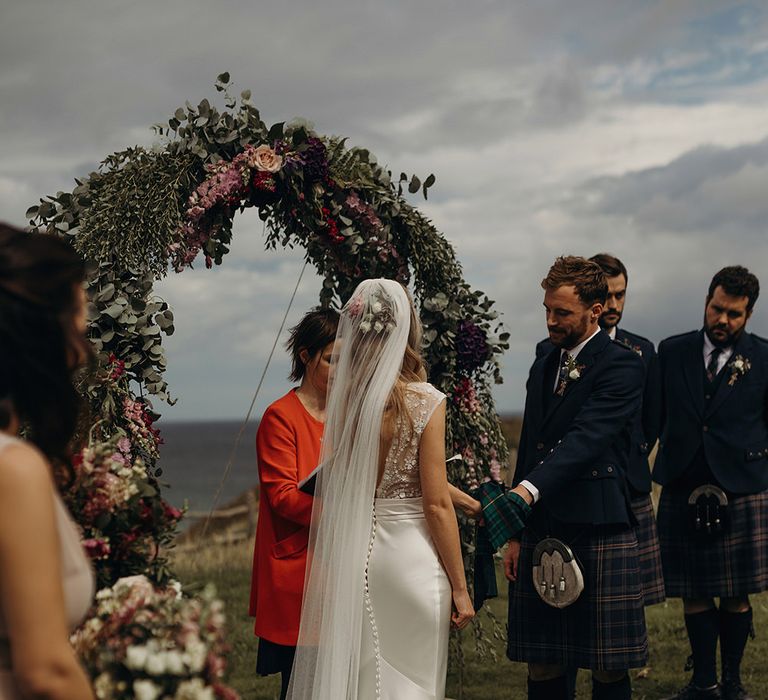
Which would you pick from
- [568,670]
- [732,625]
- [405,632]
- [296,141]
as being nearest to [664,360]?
[732,625]

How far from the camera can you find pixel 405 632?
4016 mm

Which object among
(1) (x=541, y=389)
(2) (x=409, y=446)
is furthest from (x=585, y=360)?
(2) (x=409, y=446)

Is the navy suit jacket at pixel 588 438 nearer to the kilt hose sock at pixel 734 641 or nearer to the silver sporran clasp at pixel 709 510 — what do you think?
the silver sporran clasp at pixel 709 510

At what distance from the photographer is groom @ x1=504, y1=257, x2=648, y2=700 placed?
4488 millimetres

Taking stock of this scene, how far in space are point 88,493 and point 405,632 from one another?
65.0 inches

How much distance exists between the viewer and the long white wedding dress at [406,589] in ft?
13.1

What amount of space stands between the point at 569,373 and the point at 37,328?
3.06 m

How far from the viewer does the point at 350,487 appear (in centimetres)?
409

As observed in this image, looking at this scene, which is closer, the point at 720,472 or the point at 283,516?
the point at 283,516

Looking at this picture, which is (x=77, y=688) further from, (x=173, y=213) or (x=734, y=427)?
(x=734, y=427)

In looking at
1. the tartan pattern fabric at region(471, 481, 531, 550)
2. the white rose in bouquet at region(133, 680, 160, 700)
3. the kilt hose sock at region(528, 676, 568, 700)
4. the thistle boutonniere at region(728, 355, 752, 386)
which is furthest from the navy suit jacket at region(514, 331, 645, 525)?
the white rose in bouquet at region(133, 680, 160, 700)

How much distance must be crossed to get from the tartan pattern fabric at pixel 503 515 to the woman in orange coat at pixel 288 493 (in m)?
0.80

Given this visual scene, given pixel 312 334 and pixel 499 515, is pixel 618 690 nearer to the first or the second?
pixel 499 515

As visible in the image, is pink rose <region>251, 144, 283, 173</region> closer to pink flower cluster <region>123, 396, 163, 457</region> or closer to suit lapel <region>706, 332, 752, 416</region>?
pink flower cluster <region>123, 396, 163, 457</region>
